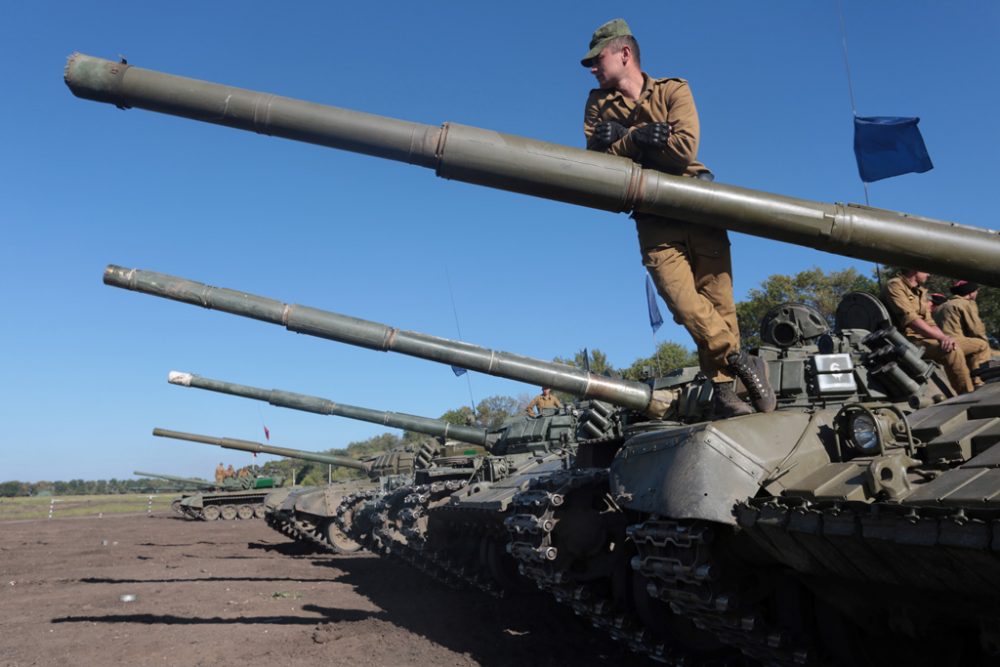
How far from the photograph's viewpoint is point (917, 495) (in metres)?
3.81

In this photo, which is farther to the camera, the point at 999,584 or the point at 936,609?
the point at 936,609

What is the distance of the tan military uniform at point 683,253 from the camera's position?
4906mm

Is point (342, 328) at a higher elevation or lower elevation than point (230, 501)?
higher

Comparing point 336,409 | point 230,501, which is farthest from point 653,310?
point 230,501

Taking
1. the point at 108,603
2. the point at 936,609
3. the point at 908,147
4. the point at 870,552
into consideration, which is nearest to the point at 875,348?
the point at 908,147

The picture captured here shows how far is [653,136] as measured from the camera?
4.19 m

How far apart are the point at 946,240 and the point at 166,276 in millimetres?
8264

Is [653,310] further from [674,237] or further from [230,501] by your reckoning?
[230,501]

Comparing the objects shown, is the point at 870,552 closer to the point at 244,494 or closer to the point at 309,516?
the point at 309,516

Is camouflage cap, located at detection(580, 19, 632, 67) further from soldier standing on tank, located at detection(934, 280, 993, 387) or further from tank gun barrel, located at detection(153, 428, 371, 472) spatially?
tank gun barrel, located at detection(153, 428, 371, 472)

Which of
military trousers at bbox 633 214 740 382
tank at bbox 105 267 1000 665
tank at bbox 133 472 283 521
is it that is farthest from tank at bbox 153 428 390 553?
military trousers at bbox 633 214 740 382

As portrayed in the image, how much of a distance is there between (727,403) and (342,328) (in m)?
5.18

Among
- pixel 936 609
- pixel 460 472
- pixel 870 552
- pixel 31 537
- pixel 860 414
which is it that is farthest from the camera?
pixel 31 537

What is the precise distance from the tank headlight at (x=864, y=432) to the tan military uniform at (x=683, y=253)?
836mm
